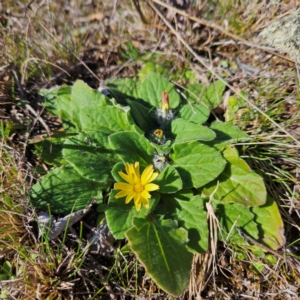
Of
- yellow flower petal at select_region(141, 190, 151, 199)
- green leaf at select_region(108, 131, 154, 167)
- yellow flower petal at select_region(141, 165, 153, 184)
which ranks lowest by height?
yellow flower petal at select_region(141, 190, 151, 199)

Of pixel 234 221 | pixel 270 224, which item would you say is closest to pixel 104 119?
pixel 234 221

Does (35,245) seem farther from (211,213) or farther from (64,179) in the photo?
(211,213)

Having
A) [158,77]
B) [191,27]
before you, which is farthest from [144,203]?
[191,27]

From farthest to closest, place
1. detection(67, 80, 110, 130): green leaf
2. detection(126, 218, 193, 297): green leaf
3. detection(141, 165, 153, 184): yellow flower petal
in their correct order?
detection(67, 80, 110, 130): green leaf → detection(141, 165, 153, 184): yellow flower petal → detection(126, 218, 193, 297): green leaf

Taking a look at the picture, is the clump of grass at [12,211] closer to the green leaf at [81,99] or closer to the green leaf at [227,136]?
the green leaf at [81,99]

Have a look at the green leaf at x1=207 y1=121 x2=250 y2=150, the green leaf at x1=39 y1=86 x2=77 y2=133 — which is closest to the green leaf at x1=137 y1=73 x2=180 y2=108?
the green leaf at x1=207 y1=121 x2=250 y2=150

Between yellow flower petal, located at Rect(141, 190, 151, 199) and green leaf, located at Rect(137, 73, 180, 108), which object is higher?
green leaf, located at Rect(137, 73, 180, 108)

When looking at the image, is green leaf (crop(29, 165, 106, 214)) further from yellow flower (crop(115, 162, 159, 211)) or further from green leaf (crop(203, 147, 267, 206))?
green leaf (crop(203, 147, 267, 206))

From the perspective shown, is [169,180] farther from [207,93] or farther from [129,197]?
[207,93]
